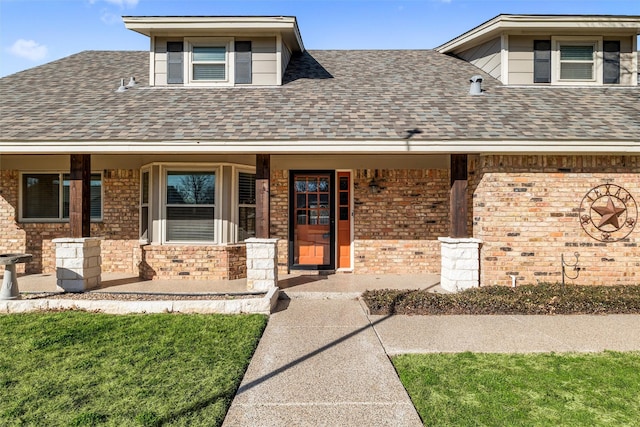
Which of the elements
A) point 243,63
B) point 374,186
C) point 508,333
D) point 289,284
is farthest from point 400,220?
point 243,63

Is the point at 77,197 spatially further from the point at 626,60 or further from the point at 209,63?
the point at 626,60

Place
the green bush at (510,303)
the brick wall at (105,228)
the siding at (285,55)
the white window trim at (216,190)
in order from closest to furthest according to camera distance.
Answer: the green bush at (510,303) → the white window trim at (216,190) → the brick wall at (105,228) → the siding at (285,55)

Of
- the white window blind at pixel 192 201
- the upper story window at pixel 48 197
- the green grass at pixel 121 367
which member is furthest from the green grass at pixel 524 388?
the upper story window at pixel 48 197

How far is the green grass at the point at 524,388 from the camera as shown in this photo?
2.91m

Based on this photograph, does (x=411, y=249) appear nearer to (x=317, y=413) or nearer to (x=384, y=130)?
(x=384, y=130)

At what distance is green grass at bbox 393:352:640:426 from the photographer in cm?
291

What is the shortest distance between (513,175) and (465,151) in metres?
1.20

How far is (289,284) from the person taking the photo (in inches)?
298

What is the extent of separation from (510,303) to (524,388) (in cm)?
277

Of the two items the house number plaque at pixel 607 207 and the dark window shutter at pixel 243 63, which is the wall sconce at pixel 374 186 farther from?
the house number plaque at pixel 607 207

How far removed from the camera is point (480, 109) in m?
7.66

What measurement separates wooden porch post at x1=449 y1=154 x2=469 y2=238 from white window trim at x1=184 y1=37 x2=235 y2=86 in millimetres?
5469

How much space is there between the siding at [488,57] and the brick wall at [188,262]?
7718 millimetres

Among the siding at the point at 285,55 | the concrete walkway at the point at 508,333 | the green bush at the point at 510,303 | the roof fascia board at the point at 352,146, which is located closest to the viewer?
the concrete walkway at the point at 508,333
